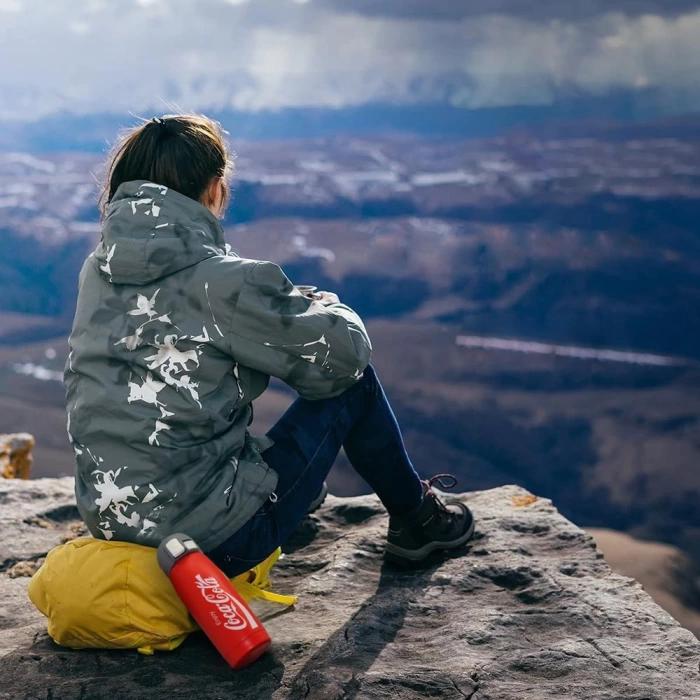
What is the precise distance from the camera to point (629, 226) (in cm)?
10169

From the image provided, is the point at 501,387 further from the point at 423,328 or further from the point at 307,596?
the point at 307,596

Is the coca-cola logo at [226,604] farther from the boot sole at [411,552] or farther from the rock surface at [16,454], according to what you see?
the rock surface at [16,454]

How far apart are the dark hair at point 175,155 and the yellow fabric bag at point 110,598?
1315 millimetres

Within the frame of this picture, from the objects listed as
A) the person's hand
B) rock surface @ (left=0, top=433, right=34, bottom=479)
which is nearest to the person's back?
the person's hand

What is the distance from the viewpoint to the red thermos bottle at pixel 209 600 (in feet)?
8.98

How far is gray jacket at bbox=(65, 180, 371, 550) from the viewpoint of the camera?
8.84ft

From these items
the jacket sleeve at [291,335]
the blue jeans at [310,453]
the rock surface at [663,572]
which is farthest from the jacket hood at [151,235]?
the rock surface at [663,572]

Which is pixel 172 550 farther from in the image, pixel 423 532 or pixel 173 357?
pixel 423 532

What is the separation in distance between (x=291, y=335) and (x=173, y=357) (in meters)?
0.41

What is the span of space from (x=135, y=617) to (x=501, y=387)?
67020 mm

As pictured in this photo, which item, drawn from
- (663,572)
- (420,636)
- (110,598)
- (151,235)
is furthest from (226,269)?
(663,572)

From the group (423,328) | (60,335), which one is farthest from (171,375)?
(60,335)

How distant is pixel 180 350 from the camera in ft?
9.00

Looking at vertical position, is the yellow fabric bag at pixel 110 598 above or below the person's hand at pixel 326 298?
below
